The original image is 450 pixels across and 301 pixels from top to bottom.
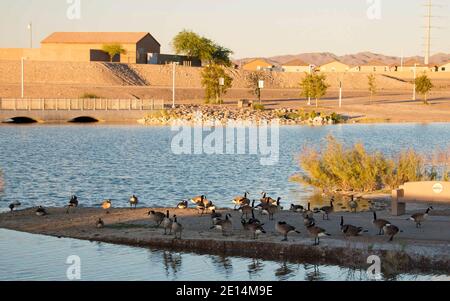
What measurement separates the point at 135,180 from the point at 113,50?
124 meters

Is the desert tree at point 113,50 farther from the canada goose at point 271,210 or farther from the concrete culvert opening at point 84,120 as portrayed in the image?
the canada goose at point 271,210

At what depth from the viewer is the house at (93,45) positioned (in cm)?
16312

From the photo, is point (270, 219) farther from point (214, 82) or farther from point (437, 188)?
point (214, 82)

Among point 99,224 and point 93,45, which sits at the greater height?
point 93,45

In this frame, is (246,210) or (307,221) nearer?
(307,221)

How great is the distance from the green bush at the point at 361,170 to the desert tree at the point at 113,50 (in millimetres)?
132504

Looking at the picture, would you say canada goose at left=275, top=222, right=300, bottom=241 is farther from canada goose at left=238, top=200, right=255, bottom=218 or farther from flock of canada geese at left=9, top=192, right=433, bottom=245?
canada goose at left=238, top=200, right=255, bottom=218

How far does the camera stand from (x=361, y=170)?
33844mm

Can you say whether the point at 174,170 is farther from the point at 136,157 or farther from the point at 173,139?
the point at 173,139

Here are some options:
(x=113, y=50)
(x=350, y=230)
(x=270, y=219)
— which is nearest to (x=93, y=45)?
(x=113, y=50)

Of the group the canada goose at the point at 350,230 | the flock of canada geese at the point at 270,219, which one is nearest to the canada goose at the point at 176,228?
the flock of canada geese at the point at 270,219

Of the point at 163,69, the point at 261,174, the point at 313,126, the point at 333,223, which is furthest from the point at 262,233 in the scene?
the point at 163,69

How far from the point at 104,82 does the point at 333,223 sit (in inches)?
4826

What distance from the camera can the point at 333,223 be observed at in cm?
2461
